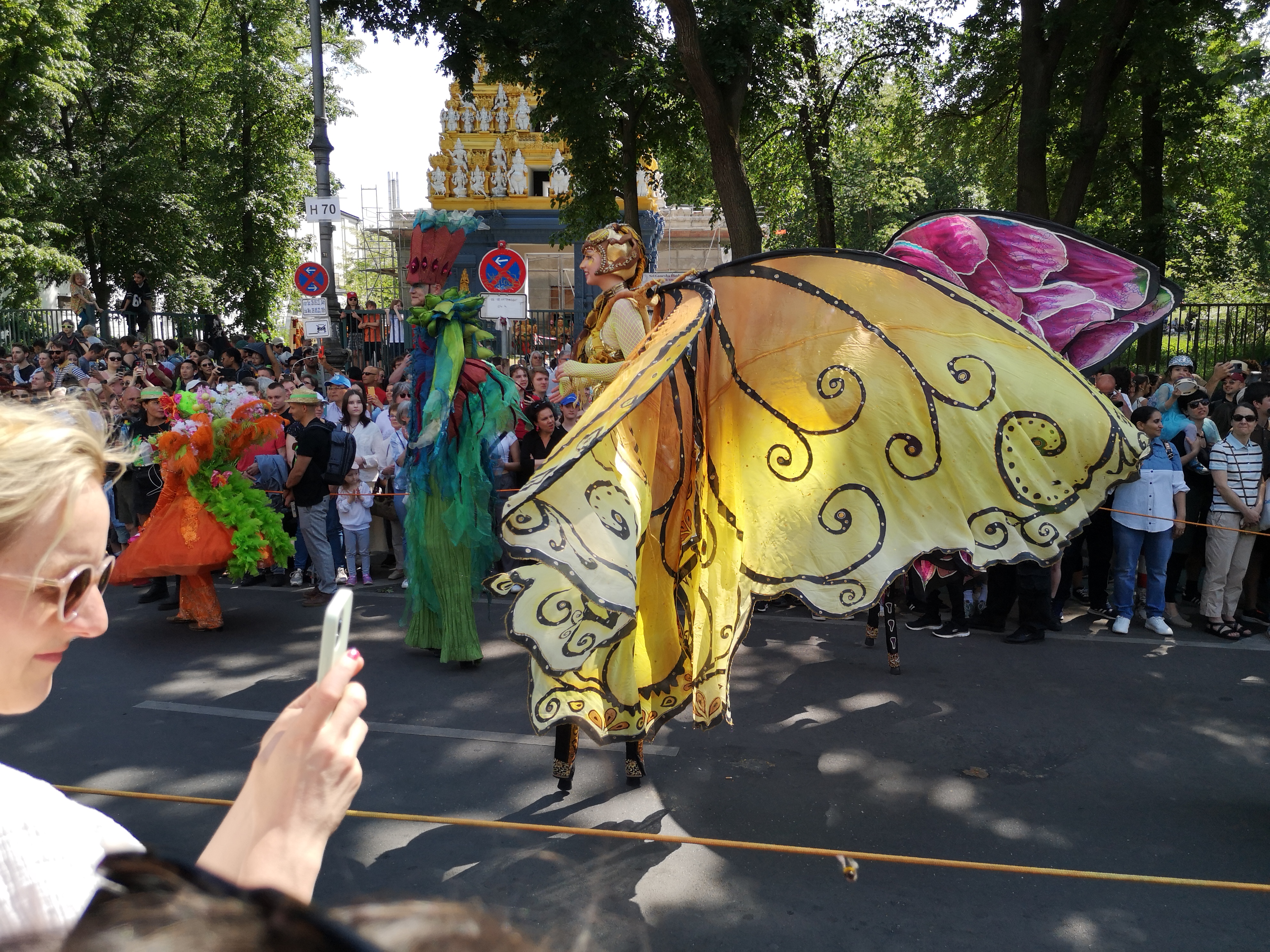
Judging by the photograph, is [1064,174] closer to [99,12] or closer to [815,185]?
[815,185]

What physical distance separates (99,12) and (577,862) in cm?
2840

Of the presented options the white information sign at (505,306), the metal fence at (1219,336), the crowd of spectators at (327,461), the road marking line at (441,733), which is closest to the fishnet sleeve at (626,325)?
the crowd of spectators at (327,461)

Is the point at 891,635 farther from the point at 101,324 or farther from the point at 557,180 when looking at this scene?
the point at 557,180

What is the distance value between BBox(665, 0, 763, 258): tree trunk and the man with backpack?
5850 mm

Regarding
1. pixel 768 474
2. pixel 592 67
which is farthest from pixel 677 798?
pixel 592 67

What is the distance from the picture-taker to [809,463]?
3656 mm

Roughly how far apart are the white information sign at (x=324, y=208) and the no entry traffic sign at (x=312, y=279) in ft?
2.02

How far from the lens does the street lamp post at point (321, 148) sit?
13.5m

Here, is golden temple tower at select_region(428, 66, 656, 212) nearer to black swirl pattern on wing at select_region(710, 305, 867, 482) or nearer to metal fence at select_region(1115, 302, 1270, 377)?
metal fence at select_region(1115, 302, 1270, 377)

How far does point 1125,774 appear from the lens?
490 cm

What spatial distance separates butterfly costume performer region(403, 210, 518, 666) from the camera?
19.9 ft

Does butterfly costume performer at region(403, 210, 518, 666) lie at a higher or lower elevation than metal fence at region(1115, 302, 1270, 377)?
lower

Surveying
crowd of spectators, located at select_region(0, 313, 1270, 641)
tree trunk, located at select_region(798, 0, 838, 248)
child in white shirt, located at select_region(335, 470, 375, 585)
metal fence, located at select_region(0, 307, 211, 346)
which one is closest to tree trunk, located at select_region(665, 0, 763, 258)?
crowd of spectators, located at select_region(0, 313, 1270, 641)

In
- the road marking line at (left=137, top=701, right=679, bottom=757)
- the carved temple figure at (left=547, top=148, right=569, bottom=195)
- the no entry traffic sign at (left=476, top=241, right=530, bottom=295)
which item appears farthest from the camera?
the carved temple figure at (left=547, top=148, right=569, bottom=195)
